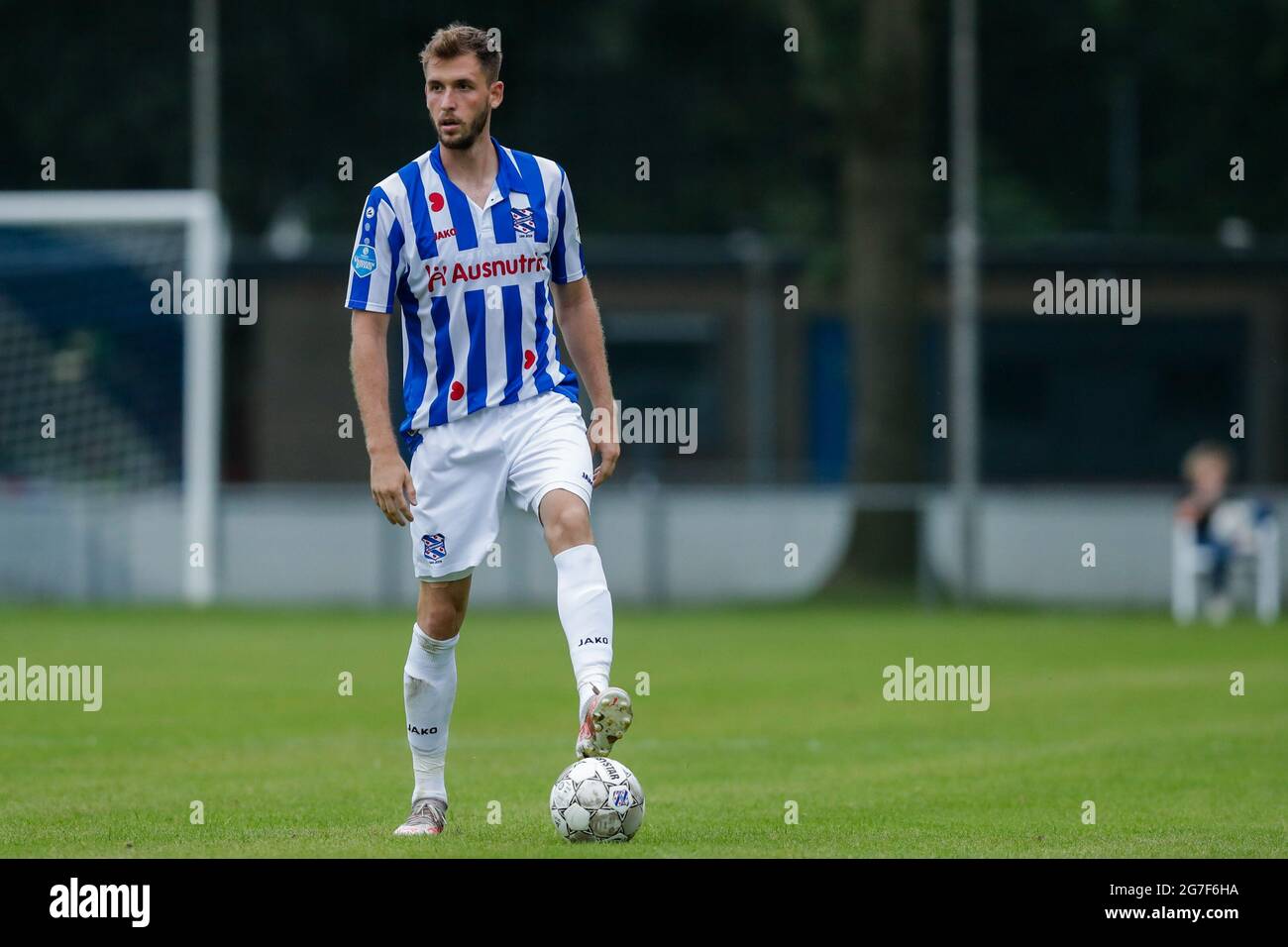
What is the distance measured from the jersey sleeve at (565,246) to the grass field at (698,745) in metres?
1.80

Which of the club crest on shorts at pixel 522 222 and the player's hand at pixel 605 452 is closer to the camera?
the club crest on shorts at pixel 522 222

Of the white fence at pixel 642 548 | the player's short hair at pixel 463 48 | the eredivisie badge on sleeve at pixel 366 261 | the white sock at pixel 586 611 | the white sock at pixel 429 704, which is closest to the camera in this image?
the white sock at pixel 586 611

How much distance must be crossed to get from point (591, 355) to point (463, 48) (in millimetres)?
1090

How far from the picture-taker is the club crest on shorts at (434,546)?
22.7ft

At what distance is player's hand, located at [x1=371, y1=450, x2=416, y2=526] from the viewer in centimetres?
666

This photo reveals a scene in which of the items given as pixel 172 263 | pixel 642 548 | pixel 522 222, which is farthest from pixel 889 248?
pixel 522 222

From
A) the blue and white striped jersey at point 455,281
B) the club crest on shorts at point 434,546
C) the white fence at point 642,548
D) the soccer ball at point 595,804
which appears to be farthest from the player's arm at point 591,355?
the white fence at point 642,548

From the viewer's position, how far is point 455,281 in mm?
6918

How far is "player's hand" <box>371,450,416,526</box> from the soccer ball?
3.07 feet

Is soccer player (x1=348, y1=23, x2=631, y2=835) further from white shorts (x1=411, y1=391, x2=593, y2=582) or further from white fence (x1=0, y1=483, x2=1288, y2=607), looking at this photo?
white fence (x1=0, y1=483, x2=1288, y2=607)

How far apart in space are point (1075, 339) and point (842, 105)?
8.62 m

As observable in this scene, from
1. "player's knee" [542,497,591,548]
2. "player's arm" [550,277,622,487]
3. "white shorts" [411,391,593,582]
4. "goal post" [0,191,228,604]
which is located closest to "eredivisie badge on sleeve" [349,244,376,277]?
"white shorts" [411,391,593,582]

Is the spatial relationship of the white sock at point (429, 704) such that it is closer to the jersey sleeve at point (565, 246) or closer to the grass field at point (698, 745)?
the grass field at point (698, 745)
